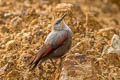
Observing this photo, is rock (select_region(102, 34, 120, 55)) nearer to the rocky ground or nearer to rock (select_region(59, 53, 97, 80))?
the rocky ground

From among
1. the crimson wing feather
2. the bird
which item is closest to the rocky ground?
the bird

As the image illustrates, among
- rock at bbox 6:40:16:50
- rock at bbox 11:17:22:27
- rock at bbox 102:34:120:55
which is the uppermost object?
rock at bbox 11:17:22:27

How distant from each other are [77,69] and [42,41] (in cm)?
140

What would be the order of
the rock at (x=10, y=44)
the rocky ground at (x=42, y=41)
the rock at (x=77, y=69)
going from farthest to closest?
1. the rock at (x=10, y=44)
2. the rocky ground at (x=42, y=41)
3. the rock at (x=77, y=69)

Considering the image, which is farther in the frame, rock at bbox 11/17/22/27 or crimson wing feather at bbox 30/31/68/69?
rock at bbox 11/17/22/27

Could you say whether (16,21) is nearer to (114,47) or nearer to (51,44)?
(51,44)

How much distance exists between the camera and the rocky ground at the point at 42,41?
5895 millimetres

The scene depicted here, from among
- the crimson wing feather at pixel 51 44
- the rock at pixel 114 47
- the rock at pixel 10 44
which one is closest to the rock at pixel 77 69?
the crimson wing feather at pixel 51 44

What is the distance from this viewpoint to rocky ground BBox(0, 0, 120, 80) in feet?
19.3

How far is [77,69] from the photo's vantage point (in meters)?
5.78

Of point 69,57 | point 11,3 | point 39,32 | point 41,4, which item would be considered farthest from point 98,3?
point 69,57

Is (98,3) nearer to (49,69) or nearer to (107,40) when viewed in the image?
(107,40)

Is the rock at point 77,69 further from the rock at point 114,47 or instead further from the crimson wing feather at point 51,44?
the rock at point 114,47

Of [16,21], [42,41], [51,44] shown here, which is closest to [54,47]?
[51,44]
